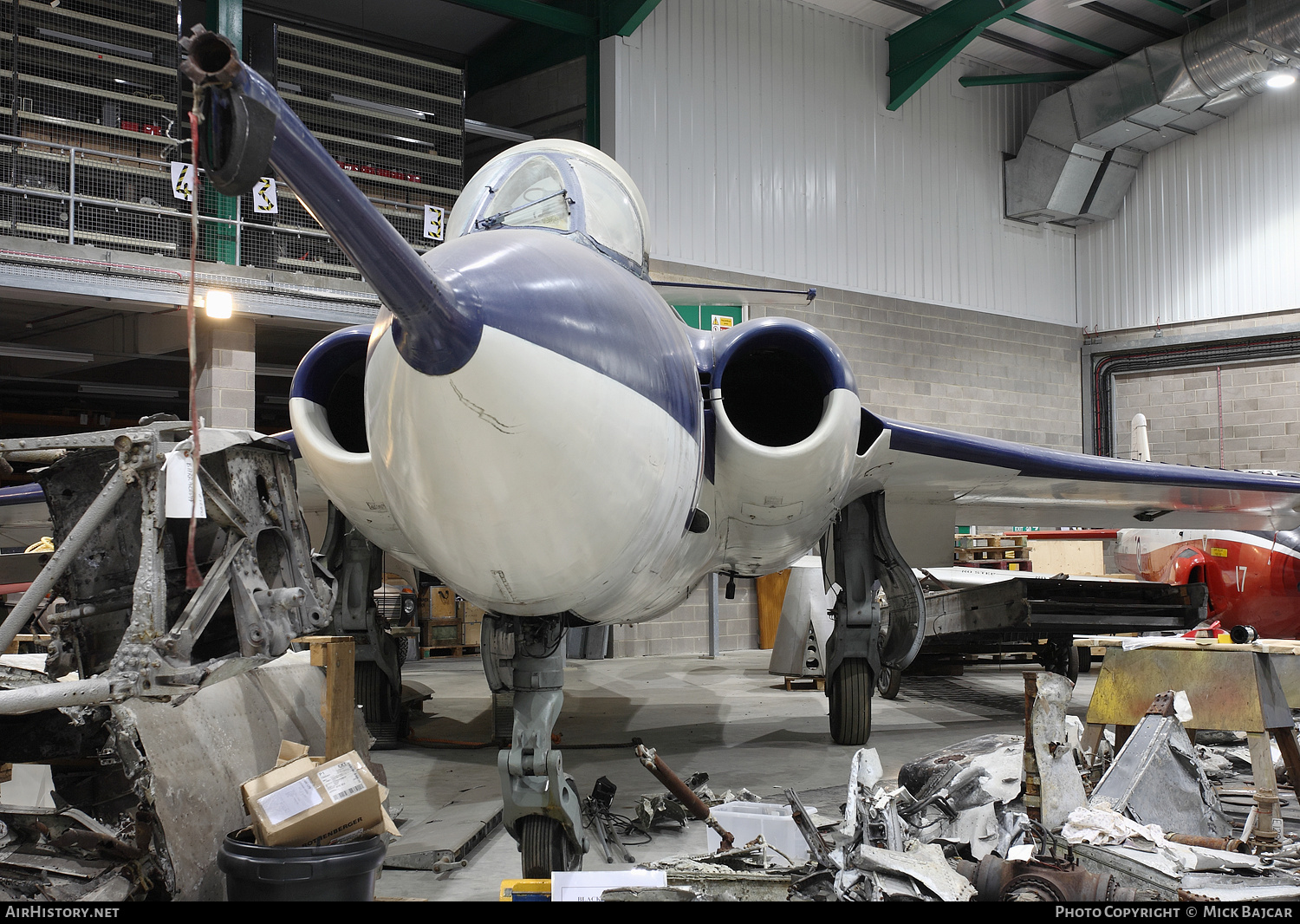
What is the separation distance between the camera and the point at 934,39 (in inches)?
599

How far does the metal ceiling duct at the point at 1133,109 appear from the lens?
555 inches

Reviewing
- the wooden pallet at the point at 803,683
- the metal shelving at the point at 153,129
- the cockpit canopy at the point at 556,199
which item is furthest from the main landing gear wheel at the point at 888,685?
the metal shelving at the point at 153,129

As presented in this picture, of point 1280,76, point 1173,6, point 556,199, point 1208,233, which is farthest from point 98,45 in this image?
point 1208,233

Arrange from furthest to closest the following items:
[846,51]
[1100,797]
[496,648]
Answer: [846,51] < [1100,797] < [496,648]

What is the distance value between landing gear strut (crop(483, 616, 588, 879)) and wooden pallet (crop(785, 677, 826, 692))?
21.6 feet

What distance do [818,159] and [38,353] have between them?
1168 centimetres

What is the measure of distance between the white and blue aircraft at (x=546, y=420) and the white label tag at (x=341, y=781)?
0.50m

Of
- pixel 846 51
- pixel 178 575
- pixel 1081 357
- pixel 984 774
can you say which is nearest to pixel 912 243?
pixel 846 51

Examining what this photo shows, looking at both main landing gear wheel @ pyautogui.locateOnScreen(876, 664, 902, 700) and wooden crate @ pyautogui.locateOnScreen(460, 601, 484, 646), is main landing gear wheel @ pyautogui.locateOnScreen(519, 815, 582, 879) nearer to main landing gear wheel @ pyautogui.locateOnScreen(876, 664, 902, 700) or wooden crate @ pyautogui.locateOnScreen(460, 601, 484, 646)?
main landing gear wheel @ pyautogui.locateOnScreen(876, 664, 902, 700)

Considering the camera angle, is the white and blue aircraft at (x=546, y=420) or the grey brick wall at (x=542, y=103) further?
the grey brick wall at (x=542, y=103)

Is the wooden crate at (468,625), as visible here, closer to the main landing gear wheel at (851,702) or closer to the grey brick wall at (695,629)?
the grey brick wall at (695,629)

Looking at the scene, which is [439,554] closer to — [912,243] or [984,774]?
[984,774]

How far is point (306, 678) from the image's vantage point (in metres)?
5.16

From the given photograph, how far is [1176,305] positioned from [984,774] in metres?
15.2
